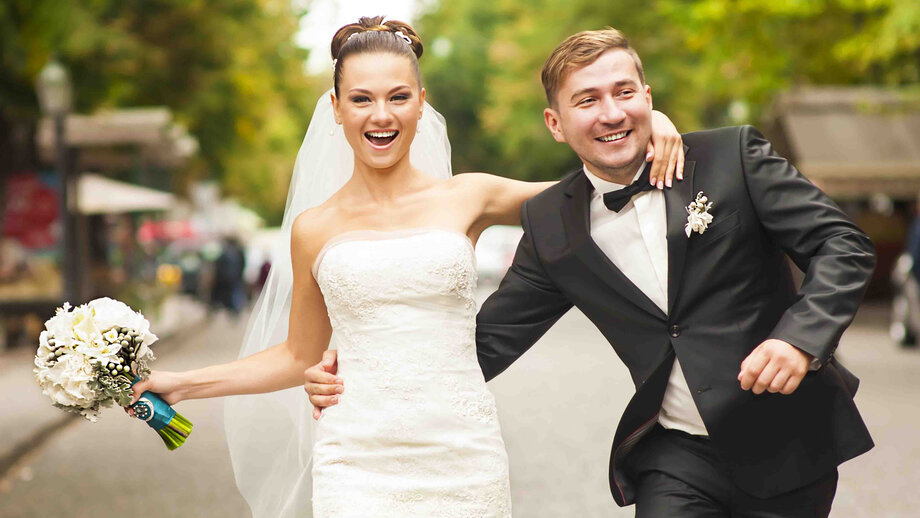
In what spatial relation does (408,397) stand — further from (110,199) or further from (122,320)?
(110,199)

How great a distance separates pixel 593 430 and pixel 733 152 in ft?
23.7

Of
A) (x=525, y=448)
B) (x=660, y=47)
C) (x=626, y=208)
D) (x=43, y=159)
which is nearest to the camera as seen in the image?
(x=626, y=208)

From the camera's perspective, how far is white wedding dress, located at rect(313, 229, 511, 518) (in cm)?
384

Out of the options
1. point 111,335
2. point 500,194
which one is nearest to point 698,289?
point 500,194

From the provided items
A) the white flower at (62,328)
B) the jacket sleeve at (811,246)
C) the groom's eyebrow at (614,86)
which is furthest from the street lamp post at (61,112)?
the jacket sleeve at (811,246)

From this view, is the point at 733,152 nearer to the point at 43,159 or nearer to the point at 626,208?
the point at 626,208

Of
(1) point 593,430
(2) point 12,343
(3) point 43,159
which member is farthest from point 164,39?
(1) point 593,430

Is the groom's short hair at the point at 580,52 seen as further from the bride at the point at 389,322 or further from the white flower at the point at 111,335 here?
the white flower at the point at 111,335

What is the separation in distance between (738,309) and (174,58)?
20.1 m

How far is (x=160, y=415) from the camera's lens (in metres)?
4.09

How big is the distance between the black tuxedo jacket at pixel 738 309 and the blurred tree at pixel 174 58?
710 centimetres

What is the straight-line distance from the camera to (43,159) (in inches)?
936

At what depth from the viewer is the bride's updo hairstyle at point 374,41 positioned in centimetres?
400

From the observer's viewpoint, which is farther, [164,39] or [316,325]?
[164,39]
